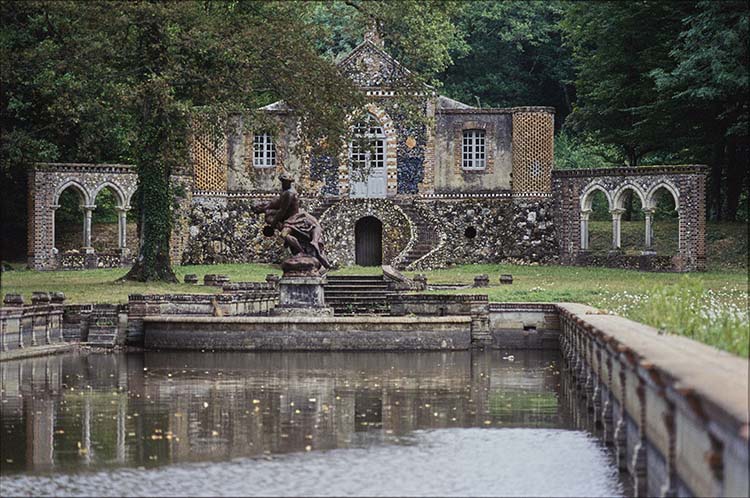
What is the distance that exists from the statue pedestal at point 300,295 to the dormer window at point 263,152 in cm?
2047

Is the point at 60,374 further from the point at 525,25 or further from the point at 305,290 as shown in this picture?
the point at 525,25

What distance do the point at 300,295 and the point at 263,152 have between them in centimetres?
2104

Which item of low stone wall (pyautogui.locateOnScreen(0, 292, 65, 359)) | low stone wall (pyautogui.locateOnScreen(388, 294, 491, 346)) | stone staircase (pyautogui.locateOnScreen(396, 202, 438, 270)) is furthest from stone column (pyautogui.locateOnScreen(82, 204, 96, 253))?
low stone wall (pyautogui.locateOnScreen(0, 292, 65, 359))

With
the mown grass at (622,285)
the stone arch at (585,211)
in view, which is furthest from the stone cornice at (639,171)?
the mown grass at (622,285)

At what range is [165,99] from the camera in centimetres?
3155

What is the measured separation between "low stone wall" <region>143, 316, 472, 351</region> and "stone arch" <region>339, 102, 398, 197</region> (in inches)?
866

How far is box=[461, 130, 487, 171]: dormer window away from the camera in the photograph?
49219 millimetres

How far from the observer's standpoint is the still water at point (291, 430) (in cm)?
1277

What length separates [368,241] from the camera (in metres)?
48.9

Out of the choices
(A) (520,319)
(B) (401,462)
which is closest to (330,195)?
(A) (520,319)

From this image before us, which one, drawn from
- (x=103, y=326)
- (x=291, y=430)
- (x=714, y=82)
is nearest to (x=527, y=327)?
(x=103, y=326)

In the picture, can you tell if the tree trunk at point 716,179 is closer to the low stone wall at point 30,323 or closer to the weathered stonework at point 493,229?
the weathered stonework at point 493,229

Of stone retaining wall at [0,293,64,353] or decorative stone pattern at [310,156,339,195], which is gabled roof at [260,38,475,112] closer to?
decorative stone pattern at [310,156,339,195]

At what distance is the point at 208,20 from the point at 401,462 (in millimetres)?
21985
